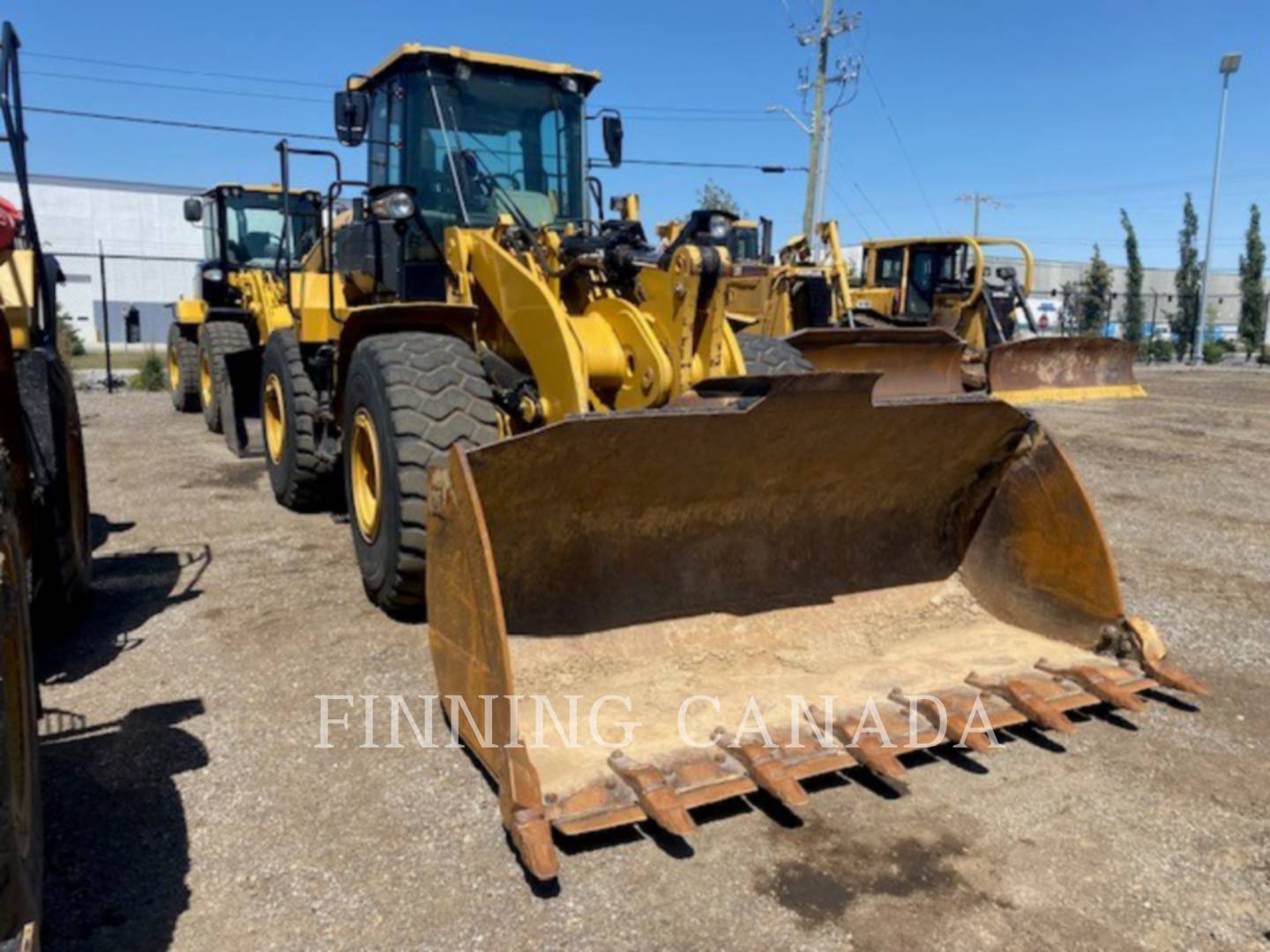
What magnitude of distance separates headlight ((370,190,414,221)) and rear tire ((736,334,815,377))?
1863 millimetres

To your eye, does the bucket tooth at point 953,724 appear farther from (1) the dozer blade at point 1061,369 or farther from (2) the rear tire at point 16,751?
(1) the dozer blade at point 1061,369

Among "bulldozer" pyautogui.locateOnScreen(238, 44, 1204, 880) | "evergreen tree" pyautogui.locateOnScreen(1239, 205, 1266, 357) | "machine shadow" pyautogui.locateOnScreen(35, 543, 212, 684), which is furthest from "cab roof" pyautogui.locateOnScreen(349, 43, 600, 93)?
"evergreen tree" pyautogui.locateOnScreen(1239, 205, 1266, 357)

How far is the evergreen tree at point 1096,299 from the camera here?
33.3 metres

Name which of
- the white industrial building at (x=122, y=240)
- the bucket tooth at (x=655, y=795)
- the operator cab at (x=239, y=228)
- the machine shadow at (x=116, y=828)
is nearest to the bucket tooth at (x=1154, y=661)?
the bucket tooth at (x=655, y=795)

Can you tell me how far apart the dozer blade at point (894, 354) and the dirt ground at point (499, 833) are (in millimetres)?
3274

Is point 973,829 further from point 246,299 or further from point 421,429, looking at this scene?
point 246,299

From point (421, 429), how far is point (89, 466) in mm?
6273

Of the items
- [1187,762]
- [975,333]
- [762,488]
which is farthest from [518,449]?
[975,333]

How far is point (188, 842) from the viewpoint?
292 cm

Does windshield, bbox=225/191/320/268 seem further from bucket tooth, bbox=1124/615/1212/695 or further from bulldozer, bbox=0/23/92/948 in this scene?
bucket tooth, bbox=1124/615/1212/695

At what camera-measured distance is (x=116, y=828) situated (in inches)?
117

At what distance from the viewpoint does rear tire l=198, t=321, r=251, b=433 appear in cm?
1030

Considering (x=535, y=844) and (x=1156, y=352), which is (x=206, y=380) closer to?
(x=535, y=844)

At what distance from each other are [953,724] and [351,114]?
4334mm
